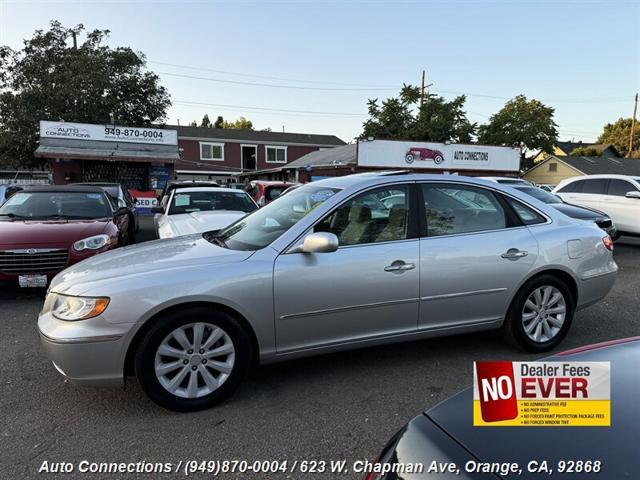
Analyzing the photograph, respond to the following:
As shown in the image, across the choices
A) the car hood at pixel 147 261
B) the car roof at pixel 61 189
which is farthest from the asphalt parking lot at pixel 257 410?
the car roof at pixel 61 189

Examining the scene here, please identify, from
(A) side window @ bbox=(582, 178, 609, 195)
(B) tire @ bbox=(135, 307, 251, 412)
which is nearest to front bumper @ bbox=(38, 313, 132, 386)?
(B) tire @ bbox=(135, 307, 251, 412)

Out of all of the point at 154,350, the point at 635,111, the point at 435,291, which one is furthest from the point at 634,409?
the point at 635,111

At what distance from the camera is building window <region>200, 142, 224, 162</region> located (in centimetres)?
3822

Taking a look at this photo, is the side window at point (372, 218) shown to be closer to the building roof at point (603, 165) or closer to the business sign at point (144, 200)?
the business sign at point (144, 200)

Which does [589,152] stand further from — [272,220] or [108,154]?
[272,220]

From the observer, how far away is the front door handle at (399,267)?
339cm

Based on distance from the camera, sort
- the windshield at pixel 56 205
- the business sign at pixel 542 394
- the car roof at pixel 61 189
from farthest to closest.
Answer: the car roof at pixel 61 189
the windshield at pixel 56 205
the business sign at pixel 542 394

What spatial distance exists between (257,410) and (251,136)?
39.3 m

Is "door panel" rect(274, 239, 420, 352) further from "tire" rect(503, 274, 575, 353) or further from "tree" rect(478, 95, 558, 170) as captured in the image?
"tree" rect(478, 95, 558, 170)

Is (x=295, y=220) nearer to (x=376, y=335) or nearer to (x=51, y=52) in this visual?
(x=376, y=335)

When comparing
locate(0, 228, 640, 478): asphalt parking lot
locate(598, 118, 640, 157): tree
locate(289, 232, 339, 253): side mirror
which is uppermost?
locate(598, 118, 640, 157): tree

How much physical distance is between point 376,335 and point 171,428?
5.25ft

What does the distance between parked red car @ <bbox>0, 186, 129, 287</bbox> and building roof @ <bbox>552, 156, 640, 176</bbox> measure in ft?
147

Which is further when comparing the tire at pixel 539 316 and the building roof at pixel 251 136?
the building roof at pixel 251 136
